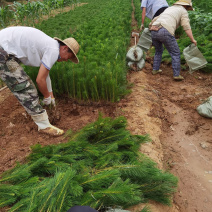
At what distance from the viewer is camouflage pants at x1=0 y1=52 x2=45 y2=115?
89.4 inches

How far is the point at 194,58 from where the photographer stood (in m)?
4.66

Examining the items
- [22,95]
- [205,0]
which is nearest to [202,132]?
[22,95]

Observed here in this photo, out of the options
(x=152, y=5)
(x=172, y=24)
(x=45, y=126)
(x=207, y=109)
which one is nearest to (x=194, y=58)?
(x=172, y=24)

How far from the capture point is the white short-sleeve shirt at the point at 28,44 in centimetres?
224

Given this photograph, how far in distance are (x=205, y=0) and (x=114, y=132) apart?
38.6 ft

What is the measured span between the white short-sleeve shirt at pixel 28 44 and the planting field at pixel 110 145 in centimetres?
92

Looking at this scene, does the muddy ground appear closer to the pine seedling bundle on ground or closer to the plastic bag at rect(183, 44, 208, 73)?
the pine seedling bundle on ground

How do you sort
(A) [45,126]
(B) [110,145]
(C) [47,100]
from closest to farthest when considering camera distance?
(B) [110,145] < (A) [45,126] < (C) [47,100]

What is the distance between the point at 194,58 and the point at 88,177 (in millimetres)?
4216

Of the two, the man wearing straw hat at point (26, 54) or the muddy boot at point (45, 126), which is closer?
the man wearing straw hat at point (26, 54)

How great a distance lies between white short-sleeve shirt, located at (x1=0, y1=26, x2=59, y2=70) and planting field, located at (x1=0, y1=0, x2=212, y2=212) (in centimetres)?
92

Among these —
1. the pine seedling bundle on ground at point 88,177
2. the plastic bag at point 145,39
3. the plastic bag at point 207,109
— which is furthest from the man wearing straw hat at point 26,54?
the plastic bag at point 145,39

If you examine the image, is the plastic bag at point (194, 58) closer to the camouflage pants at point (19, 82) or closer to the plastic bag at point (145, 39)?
the plastic bag at point (145, 39)

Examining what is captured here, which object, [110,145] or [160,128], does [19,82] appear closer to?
[110,145]
